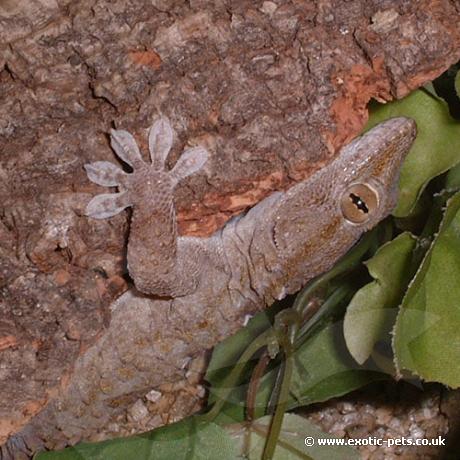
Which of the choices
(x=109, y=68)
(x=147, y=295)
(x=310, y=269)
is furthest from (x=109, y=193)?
(x=310, y=269)

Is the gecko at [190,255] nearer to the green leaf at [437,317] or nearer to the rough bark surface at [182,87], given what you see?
the rough bark surface at [182,87]

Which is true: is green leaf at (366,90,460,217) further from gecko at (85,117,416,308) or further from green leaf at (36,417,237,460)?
green leaf at (36,417,237,460)

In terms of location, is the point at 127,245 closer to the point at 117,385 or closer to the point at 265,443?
the point at 117,385

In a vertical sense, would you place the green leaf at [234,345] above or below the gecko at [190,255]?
below

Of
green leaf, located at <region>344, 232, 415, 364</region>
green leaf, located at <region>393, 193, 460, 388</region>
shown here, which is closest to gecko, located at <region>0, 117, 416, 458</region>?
green leaf, located at <region>344, 232, 415, 364</region>

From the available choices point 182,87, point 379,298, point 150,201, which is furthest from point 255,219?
point 182,87

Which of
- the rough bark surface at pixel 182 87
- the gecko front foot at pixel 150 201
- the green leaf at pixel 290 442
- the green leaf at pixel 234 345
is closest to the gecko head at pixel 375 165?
the rough bark surface at pixel 182 87

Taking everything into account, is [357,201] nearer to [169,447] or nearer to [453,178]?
[453,178]

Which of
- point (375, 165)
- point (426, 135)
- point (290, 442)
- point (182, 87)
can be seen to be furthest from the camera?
point (290, 442)
